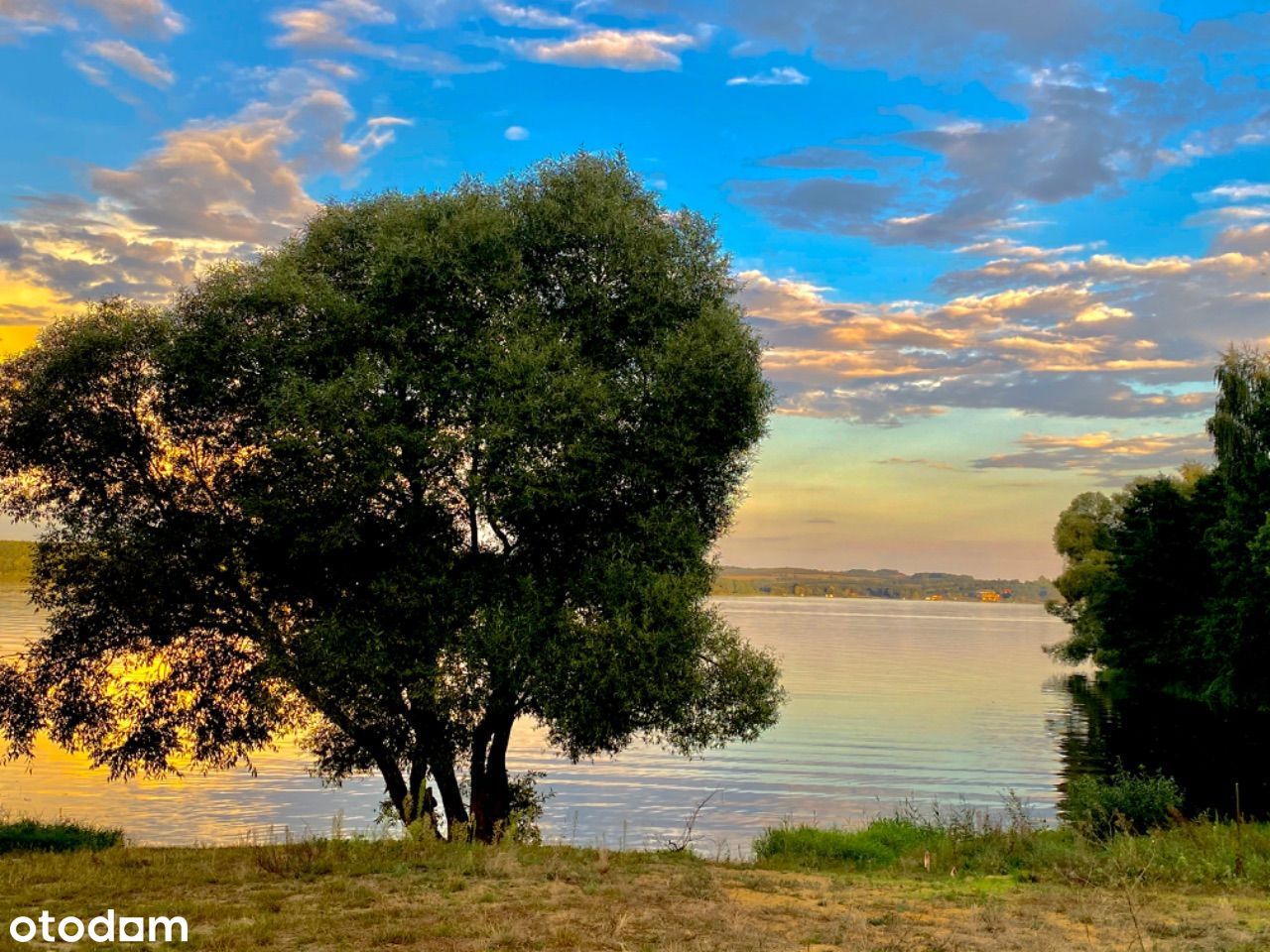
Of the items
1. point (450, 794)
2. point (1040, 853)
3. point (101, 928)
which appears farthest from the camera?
point (450, 794)

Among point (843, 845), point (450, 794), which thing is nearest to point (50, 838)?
point (450, 794)

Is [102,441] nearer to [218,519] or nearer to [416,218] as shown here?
[218,519]

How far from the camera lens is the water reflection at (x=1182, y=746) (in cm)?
4166

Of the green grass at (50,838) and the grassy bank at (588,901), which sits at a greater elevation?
the grassy bank at (588,901)

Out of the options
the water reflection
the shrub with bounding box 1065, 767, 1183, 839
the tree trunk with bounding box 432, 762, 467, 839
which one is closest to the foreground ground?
the tree trunk with bounding box 432, 762, 467, 839

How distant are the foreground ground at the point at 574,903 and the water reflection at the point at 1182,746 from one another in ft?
69.2

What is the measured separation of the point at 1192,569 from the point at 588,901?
77863 mm

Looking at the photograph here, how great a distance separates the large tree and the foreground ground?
4800 mm

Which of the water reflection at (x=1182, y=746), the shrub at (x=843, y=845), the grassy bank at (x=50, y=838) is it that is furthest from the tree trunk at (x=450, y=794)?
the water reflection at (x=1182, y=746)

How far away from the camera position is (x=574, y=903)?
14523 mm

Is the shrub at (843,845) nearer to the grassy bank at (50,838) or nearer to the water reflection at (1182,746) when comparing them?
the water reflection at (1182,746)

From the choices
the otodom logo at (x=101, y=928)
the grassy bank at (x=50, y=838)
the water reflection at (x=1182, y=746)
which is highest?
the otodom logo at (x=101, y=928)

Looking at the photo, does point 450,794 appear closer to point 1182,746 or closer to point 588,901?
point 588,901

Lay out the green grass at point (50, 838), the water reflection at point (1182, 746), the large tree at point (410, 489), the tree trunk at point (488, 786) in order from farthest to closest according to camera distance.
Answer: the water reflection at point (1182, 746) < the tree trunk at point (488, 786) < the green grass at point (50, 838) < the large tree at point (410, 489)
